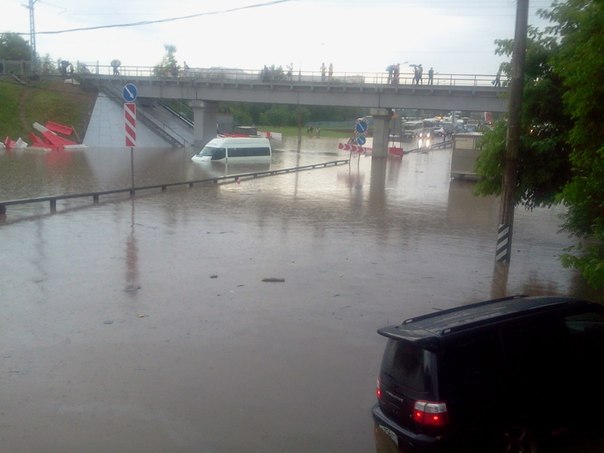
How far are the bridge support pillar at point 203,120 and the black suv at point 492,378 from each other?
182 ft

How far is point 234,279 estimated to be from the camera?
11859 millimetres

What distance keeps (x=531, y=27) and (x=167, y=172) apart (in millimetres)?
23721

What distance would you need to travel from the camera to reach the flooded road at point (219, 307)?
6301 millimetres

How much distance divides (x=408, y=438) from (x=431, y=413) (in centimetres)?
36

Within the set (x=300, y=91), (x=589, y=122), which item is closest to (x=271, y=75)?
(x=300, y=91)

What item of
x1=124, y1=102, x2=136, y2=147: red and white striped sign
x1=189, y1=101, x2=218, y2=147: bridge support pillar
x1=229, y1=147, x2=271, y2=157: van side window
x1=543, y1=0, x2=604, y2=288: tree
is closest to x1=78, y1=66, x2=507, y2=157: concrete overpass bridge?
x1=189, y1=101, x2=218, y2=147: bridge support pillar

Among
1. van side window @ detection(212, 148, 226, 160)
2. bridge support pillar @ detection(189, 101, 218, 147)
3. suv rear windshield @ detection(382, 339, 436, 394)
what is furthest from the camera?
bridge support pillar @ detection(189, 101, 218, 147)

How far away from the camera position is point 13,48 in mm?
83250

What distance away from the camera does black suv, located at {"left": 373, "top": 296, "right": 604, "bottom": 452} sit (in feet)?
16.5

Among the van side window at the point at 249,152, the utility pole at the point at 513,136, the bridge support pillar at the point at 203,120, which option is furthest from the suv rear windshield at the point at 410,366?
the bridge support pillar at the point at 203,120

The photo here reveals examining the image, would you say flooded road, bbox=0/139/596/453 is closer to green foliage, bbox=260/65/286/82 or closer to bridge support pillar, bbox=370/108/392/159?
bridge support pillar, bbox=370/108/392/159

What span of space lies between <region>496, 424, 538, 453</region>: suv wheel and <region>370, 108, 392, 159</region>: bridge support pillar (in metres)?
50.2

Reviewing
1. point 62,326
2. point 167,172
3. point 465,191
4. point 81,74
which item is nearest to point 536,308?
point 62,326

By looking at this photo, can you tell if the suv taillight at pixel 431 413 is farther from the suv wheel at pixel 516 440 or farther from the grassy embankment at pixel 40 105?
the grassy embankment at pixel 40 105
